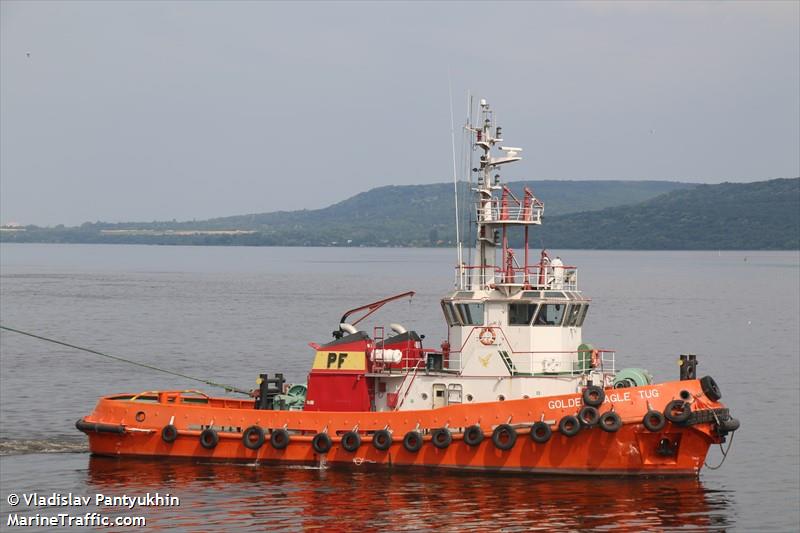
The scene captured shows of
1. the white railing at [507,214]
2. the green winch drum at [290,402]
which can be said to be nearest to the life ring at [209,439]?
the green winch drum at [290,402]

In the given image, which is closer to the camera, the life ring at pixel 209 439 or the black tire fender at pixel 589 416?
the black tire fender at pixel 589 416

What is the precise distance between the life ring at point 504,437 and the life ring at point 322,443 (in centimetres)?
Result: 327

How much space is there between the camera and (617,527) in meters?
20.2

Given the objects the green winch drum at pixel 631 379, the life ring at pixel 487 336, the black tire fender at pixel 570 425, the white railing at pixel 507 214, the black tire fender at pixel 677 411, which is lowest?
the black tire fender at pixel 570 425

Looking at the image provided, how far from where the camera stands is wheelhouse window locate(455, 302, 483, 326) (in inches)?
941

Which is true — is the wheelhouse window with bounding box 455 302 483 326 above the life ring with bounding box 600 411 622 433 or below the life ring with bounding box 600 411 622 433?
above

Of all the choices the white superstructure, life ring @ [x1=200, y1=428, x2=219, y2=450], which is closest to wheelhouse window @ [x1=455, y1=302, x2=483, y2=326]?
the white superstructure

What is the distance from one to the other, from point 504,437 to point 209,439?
6039 millimetres

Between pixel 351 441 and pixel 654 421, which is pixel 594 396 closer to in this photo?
pixel 654 421

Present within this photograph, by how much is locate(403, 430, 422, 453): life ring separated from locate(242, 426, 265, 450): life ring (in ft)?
9.85

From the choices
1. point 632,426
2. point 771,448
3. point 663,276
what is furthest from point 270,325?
point 663,276

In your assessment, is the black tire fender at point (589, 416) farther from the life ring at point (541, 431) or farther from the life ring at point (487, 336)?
Result: the life ring at point (487, 336)

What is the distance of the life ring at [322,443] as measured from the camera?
923 inches

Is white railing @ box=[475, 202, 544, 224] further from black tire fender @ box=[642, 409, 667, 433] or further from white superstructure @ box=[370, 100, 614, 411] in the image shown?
black tire fender @ box=[642, 409, 667, 433]
